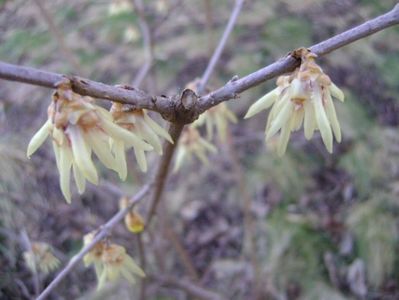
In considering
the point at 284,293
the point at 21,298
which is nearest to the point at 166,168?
the point at 21,298

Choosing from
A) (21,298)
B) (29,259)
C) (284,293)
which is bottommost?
(284,293)

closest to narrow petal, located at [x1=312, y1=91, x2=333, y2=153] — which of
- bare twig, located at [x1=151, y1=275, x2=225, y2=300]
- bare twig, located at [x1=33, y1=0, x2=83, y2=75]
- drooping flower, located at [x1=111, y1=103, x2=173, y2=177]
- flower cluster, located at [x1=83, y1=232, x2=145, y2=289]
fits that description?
drooping flower, located at [x1=111, y1=103, x2=173, y2=177]

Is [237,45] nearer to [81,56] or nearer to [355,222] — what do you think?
[81,56]

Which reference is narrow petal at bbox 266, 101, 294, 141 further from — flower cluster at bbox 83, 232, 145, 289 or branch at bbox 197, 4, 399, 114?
flower cluster at bbox 83, 232, 145, 289

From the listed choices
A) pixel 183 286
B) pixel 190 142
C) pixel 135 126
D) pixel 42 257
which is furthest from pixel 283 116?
pixel 183 286

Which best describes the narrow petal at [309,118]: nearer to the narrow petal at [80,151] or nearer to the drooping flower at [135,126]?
the drooping flower at [135,126]

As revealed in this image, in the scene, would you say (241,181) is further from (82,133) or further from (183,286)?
(82,133)

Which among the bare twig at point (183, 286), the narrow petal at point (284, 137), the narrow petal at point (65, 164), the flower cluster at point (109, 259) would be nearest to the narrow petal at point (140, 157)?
the narrow petal at point (65, 164)
